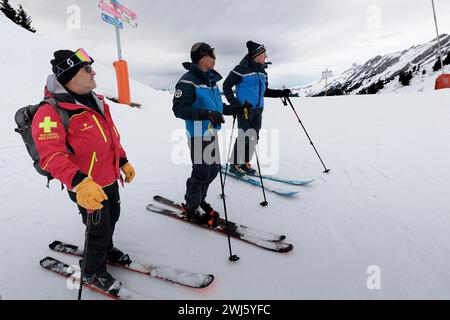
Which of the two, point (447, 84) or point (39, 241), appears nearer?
point (39, 241)

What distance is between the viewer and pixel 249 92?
203 inches

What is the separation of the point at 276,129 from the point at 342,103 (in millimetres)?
6069

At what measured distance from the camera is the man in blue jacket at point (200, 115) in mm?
3217

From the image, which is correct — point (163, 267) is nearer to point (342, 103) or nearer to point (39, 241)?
point (39, 241)

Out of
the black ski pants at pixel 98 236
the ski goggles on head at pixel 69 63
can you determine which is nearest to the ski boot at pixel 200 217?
the black ski pants at pixel 98 236

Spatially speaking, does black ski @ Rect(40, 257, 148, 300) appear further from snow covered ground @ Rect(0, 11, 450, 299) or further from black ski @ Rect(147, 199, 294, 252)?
black ski @ Rect(147, 199, 294, 252)

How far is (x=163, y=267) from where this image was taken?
2875 millimetres

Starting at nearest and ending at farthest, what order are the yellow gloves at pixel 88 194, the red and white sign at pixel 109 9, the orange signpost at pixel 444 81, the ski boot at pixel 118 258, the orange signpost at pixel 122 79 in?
1. the yellow gloves at pixel 88 194
2. the ski boot at pixel 118 258
3. the red and white sign at pixel 109 9
4. the orange signpost at pixel 122 79
5. the orange signpost at pixel 444 81

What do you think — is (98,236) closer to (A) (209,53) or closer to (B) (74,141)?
(B) (74,141)

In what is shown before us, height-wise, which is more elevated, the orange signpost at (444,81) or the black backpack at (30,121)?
the orange signpost at (444,81)

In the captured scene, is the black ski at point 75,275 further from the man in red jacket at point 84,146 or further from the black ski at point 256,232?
the black ski at point 256,232

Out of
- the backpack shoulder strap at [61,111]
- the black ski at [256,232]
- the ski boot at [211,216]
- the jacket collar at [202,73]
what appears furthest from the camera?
the ski boot at [211,216]
